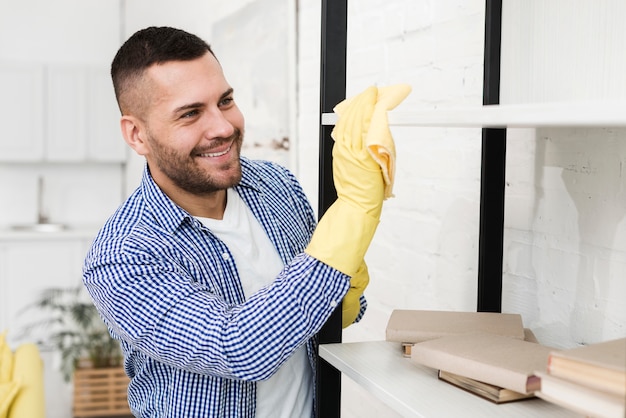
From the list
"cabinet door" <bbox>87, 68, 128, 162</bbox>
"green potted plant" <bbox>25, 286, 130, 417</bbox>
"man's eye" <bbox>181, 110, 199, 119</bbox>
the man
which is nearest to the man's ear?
the man

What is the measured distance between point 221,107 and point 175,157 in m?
0.13

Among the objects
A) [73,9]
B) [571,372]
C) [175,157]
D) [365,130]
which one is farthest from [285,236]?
[73,9]

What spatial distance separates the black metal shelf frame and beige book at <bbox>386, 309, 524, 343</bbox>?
0.12m

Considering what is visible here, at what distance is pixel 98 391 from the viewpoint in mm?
3848

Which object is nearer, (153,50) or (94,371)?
(153,50)

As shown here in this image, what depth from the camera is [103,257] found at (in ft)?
4.00

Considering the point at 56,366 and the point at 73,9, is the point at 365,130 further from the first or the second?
the point at 73,9

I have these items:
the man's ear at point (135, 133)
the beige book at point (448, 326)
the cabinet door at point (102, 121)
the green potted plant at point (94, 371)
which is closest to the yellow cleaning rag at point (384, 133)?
the beige book at point (448, 326)

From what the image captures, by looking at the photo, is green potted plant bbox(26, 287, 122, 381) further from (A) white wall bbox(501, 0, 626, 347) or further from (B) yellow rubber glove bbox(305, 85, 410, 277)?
(B) yellow rubber glove bbox(305, 85, 410, 277)

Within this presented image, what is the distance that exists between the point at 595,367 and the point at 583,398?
0.11 feet

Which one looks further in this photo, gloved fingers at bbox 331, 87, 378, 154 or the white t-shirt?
the white t-shirt

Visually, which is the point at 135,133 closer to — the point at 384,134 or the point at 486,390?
the point at 384,134

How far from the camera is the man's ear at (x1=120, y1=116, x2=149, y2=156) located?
143cm

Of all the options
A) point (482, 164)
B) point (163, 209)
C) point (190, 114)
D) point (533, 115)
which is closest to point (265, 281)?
point (163, 209)
